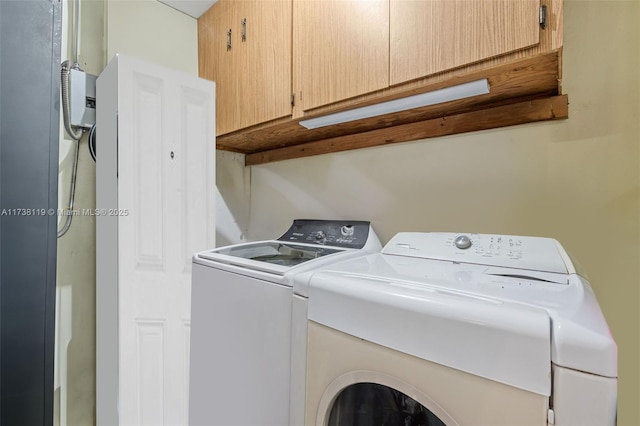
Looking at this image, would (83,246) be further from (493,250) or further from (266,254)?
(493,250)

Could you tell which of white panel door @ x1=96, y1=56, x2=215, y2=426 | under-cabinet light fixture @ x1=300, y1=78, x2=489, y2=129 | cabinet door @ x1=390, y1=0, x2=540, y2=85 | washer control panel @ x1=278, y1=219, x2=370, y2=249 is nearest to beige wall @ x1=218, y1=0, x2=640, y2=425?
washer control panel @ x1=278, y1=219, x2=370, y2=249

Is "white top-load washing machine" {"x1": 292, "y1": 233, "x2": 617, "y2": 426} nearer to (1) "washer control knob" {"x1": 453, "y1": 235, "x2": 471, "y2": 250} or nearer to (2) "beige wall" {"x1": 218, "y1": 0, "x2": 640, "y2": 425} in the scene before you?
(1) "washer control knob" {"x1": 453, "y1": 235, "x2": 471, "y2": 250}

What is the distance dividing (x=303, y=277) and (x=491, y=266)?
21.5 inches

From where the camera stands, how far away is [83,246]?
1.46 m

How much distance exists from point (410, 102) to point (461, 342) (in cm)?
82

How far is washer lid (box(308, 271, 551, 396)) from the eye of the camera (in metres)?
0.45

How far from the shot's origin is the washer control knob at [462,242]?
37.2 inches

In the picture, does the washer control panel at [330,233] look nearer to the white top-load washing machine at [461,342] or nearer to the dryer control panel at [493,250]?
the dryer control panel at [493,250]

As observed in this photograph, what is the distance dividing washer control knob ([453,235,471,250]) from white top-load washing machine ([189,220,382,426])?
35 cm

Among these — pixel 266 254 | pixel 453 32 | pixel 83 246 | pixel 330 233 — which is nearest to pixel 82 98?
pixel 83 246

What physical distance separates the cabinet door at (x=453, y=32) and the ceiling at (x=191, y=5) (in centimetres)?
123

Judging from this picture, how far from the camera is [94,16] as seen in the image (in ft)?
4.87

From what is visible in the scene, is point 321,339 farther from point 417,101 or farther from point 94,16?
point 94,16

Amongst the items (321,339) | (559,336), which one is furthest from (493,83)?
(321,339)
